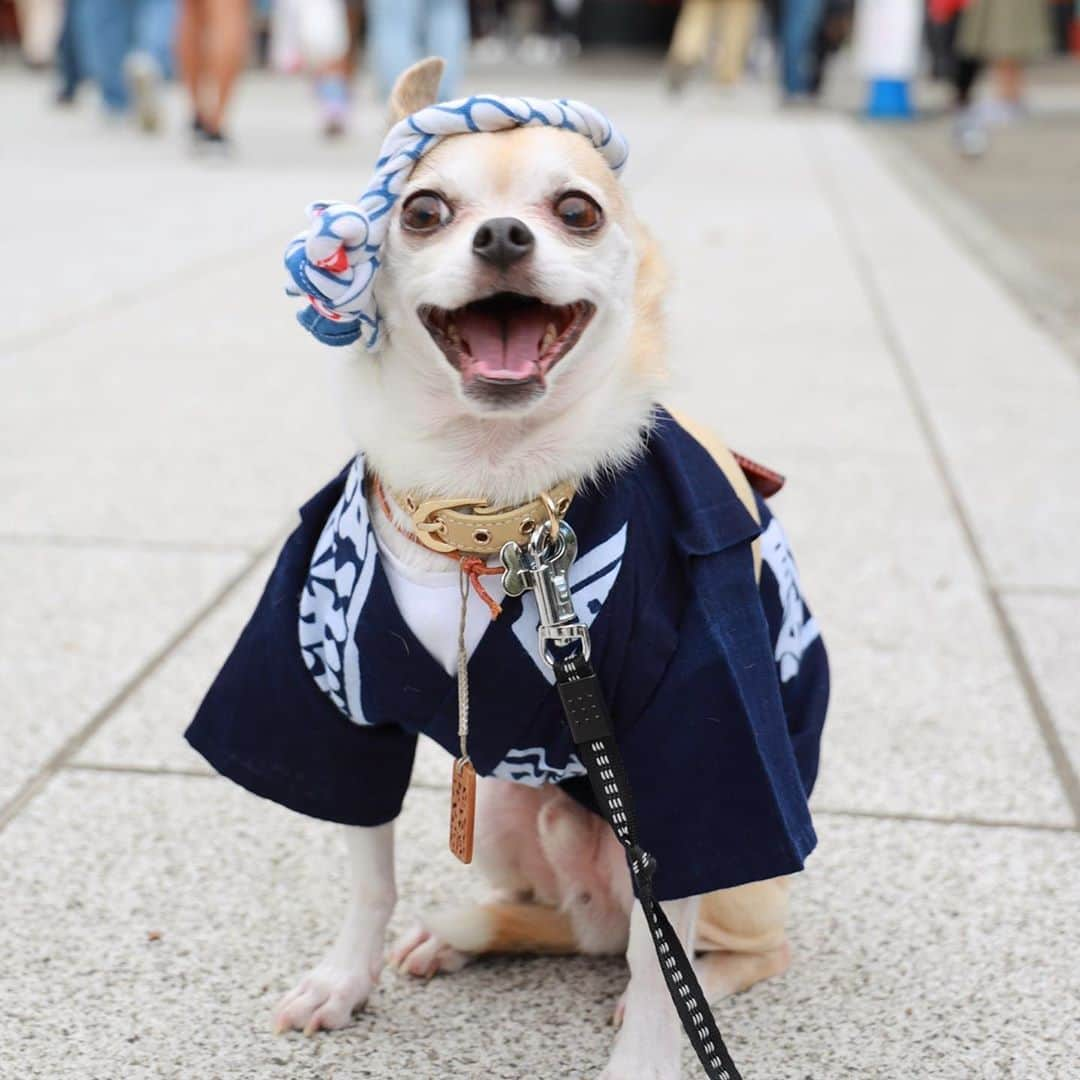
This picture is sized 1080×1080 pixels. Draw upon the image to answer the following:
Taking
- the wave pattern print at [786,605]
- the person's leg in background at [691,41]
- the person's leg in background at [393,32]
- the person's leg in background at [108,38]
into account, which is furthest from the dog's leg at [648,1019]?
the person's leg in background at [691,41]

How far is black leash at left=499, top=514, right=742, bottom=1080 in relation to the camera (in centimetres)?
196

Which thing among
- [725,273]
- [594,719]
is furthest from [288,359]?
[594,719]

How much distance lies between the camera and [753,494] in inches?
94.3

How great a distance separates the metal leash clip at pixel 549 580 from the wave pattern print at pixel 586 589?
0.01 meters

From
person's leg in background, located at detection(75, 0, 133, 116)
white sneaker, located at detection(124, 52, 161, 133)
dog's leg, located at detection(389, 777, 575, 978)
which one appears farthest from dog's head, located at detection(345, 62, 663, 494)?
person's leg in background, located at detection(75, 0, 133, 116)

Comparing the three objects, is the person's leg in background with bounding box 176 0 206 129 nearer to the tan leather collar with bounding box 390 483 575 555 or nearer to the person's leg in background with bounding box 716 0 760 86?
the person's leg in background with bounding box 716 0 760 86

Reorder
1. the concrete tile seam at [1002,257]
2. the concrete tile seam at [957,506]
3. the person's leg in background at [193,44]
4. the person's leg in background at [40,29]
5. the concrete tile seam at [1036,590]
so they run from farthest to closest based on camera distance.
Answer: the person's leg in background at [40,29] < the person's leg in background at [193,44] < the concrete tile seam at [1002,257] < the concrete tile seam at [1036,590] < the concrete tile seam at [957,506]

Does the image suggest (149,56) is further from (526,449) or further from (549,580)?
(549,580)

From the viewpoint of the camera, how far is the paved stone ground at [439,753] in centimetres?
230

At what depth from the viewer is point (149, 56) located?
14.4m

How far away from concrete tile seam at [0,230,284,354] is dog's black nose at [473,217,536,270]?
4547 mm

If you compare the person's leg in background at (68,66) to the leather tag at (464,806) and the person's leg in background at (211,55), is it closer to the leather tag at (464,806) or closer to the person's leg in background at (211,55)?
the person's leg in background at (211,55)

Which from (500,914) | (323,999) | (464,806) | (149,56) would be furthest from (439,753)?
(149,56)

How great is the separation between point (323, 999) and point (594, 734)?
0.69m
